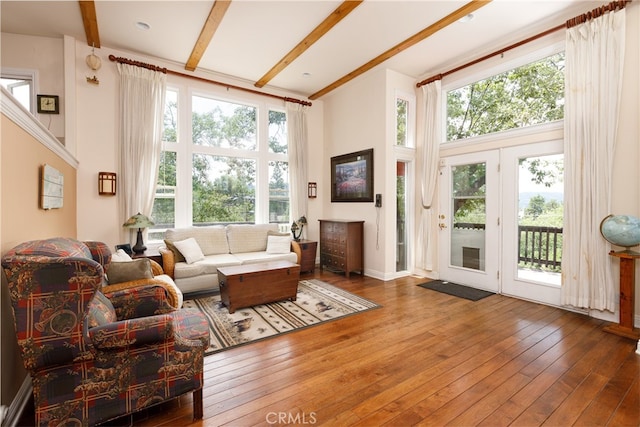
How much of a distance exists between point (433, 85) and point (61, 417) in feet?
18.0

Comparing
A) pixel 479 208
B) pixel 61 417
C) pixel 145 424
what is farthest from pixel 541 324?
pixel 61 417

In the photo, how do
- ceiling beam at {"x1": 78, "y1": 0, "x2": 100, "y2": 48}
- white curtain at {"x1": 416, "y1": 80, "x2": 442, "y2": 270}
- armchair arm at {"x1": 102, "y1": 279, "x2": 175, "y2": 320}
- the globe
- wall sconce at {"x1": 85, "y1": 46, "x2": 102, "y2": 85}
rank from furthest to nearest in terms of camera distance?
white curtain at {"x1": 416, "y1": 80, "x2": 442, "y2": 270} → wall sconce at {"x1": 85, "y1": 46, "x2": 102, "y2": 85} → ceiling beam at {"x1": 78, "y1": 0, "x2": 100, "y2": 48} → the globe → armchair arm at {"x1": 102, "y1": 279, "x2": 175, "y2": 320}

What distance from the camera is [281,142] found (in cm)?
573

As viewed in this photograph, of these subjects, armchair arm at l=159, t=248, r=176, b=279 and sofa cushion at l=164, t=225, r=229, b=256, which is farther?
sofa cushion at l=164, t=225, r=229, b=256

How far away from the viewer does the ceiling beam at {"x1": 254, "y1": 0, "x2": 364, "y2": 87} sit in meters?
3.23

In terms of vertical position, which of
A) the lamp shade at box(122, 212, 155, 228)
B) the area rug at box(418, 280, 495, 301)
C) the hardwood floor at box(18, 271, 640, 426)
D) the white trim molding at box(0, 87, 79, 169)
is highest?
the white trim molding at box(0, 87, 79, 169)

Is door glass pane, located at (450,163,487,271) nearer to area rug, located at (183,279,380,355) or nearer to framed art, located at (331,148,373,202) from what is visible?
framed art, located at (331,148,373,202)

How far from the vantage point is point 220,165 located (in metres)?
5.11

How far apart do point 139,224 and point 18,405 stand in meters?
2.56

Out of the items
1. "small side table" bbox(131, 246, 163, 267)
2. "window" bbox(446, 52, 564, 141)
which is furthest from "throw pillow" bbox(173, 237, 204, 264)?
"window" bbox(446, 52, 564, 141)

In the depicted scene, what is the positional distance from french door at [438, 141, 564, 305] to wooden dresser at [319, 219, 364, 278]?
4.41ft

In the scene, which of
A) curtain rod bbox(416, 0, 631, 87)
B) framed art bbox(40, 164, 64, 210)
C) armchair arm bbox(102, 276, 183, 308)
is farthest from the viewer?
curtain rod bbox(416, 0, 631, 87)

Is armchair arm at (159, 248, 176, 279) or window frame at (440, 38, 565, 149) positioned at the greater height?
window frame at (440, 38, 565, 149)

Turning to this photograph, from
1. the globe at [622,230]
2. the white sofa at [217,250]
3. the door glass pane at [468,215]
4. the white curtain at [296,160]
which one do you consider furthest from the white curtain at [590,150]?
the white curtain at [296,160]
